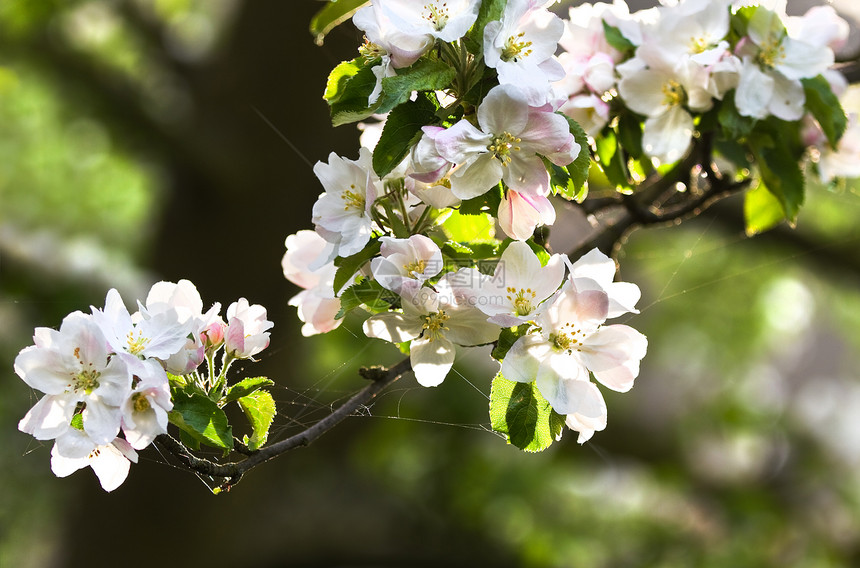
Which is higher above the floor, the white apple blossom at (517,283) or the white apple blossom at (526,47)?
the white apple blossom at (526,47)

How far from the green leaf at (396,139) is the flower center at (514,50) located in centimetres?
6

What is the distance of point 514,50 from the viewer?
1.40ft

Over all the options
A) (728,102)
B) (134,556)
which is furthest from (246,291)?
(728,102)

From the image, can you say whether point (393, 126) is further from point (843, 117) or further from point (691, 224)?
point (691, 224)

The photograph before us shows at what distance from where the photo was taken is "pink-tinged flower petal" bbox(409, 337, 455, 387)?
45cm

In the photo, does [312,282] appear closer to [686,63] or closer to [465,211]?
[465,211]

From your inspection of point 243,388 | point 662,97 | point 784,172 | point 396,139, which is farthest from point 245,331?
point 784,172

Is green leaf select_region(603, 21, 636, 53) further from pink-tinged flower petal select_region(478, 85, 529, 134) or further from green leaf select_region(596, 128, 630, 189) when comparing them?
pink-tinged flower petal select_region(478, 85, 529, 134)

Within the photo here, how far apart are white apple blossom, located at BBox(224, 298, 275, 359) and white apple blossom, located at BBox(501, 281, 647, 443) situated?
143 millimetres

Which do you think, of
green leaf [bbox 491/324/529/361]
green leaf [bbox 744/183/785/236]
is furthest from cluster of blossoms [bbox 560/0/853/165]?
green leaf [bbox 491/324/529/361]

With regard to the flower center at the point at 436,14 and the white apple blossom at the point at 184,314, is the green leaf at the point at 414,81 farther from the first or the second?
the white apple blossom at the point at 184,314

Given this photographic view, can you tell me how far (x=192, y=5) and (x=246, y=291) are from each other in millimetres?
1387

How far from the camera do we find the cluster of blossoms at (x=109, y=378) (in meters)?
0.39

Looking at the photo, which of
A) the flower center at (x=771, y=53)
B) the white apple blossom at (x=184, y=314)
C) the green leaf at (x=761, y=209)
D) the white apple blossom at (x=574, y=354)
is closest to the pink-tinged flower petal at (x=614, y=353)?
the white apple blossom at (x=574, y=354)
